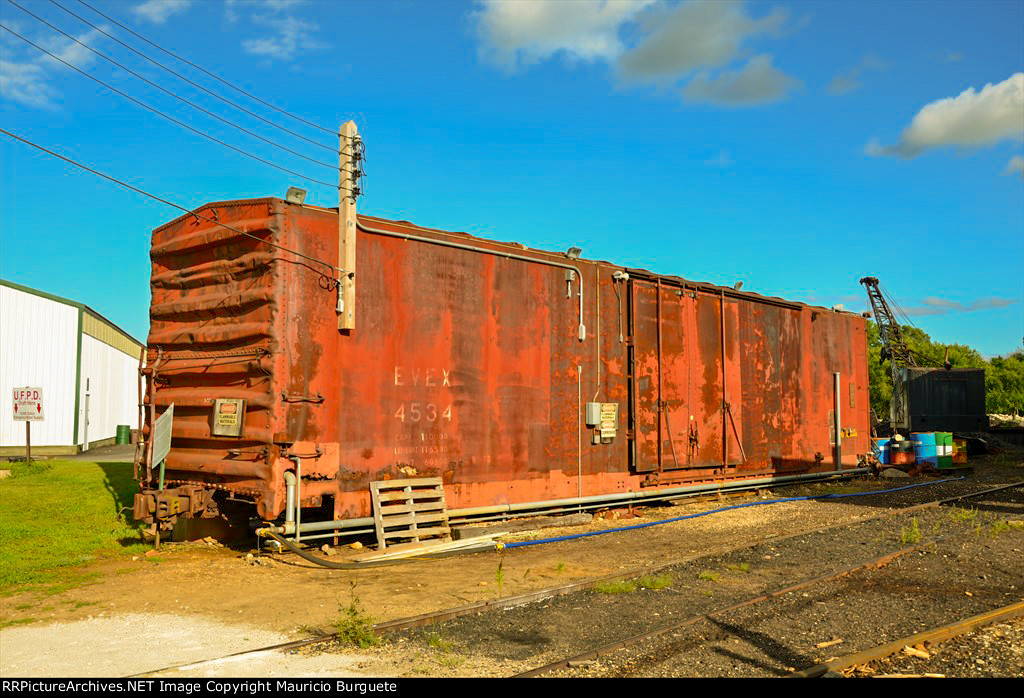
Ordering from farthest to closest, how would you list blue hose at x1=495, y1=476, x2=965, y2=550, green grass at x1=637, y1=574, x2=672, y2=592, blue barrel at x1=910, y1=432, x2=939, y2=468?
1. blue barrel at x1=910, y1=432, x2=939, y2=468
2. blue hose at x1=495, y1=476, x2=965, y2=550
3. green grass at x1=637, y1=574, x2=672, y2=592

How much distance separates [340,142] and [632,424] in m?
6.89

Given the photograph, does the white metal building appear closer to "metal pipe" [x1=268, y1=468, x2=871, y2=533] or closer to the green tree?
"metal pipe" [x1=268, y1=468, x2=871, y2=533]

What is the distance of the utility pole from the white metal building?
19.6 metres

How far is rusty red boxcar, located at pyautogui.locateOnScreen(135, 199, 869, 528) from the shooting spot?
912cm

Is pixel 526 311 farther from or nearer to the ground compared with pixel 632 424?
farther from the ground

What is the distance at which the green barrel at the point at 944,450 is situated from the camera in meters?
22.1

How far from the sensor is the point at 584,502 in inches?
480

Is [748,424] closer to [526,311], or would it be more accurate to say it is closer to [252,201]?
[526,311]

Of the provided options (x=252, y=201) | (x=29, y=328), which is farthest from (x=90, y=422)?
(x=252, y=201)

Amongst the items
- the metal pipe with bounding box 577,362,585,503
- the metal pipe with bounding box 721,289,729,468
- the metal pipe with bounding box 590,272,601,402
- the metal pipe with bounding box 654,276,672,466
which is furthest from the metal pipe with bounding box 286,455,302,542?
the metal pipe with bounding box 721,289,729,468

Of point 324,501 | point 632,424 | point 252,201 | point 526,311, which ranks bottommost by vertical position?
point 324,501

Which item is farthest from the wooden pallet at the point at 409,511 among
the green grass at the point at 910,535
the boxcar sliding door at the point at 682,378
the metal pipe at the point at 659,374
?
the green grass at the point at 910,535

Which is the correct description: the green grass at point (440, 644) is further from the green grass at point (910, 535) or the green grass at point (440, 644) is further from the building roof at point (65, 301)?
the building roof at point (65, 301)
